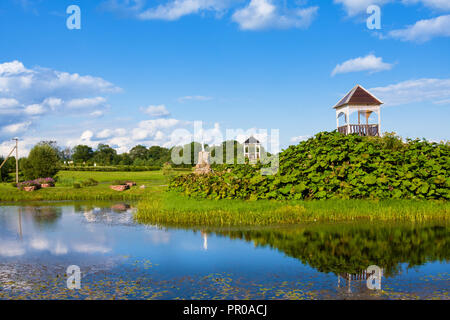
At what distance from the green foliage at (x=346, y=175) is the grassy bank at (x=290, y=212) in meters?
0.52

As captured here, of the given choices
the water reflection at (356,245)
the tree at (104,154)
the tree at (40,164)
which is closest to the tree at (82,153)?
the tree at (104,154)

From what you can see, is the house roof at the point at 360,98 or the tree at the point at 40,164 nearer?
A: the house roof at the point at 360,98

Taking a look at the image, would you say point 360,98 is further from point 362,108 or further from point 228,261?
point 228,261

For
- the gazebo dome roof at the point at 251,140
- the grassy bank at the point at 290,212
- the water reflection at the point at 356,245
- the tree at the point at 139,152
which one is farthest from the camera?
the tree at the point at 139,152

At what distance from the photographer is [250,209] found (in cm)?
1420

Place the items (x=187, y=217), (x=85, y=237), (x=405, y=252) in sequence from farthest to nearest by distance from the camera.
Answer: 1. (x=187, y=217)
2. (x=85, y=237)
3. (x=405, y=252)

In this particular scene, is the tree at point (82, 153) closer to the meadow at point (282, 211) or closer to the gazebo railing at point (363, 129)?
the gazebo railing at point (363, 129)

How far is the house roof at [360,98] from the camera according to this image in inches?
1072

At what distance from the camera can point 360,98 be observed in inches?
1081

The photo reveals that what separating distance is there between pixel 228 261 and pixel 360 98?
71.4 ft

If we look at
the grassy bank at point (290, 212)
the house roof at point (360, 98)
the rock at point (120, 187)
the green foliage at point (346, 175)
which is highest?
the house roof at point (360, 98)
